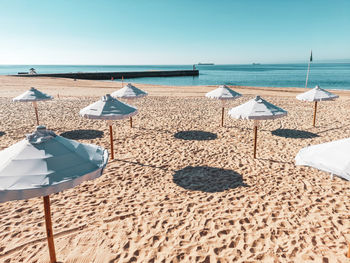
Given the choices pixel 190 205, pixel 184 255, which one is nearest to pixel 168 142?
pixel 190 205

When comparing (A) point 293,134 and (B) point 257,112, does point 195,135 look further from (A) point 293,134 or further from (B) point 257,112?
(A) point 293,134

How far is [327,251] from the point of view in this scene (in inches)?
160

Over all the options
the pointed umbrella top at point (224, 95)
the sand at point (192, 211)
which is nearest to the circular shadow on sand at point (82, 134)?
the sand at point (192, 211)

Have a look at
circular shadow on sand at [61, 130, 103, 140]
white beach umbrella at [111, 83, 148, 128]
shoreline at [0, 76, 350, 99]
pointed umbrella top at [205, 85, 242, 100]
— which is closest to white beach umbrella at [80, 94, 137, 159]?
circular shadow on sand at [61, 130, 103, 140]

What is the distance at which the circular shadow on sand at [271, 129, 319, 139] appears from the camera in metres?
10.5

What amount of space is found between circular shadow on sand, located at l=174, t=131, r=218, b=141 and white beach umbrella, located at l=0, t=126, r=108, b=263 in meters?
7.10

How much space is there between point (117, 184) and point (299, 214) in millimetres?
4543

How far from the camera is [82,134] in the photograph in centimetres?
1073

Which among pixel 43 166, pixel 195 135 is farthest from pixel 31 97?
pixel 43 166

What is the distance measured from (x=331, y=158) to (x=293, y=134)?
8.41m

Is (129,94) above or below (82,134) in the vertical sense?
above

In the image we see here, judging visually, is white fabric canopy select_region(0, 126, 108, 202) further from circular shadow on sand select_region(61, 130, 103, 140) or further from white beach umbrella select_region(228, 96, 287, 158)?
circular shadow on sand select_region(61, 130, 103, 140)

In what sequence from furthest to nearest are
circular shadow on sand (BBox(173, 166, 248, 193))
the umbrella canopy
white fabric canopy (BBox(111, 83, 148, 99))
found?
white fabric canopy (BBox(111, 83, 148, 99)) → circular shadow on sand (BBox(173, 166, 248, 193)) → the umbrella canopy

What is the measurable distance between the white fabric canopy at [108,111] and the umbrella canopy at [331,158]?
516cm
